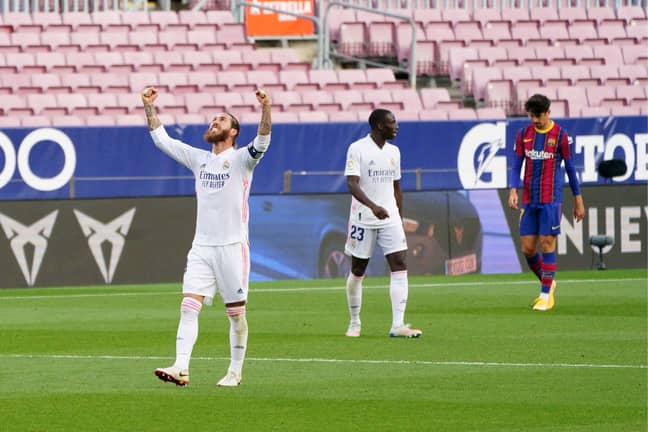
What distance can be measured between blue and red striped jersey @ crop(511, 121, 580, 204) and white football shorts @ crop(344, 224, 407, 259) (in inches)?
117

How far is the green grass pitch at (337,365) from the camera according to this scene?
9.91 m

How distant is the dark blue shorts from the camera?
57.9 feet

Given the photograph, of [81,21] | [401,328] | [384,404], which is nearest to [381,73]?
[81,21]

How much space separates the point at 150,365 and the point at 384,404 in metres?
3.01

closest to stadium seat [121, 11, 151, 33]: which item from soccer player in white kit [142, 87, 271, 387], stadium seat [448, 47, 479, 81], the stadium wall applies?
the stadium wall

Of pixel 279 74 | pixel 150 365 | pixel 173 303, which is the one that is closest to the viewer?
pixel 150 365

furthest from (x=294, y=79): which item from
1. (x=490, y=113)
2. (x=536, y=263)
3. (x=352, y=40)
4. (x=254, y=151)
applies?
(x=254, y=151)

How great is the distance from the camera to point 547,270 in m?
17.6

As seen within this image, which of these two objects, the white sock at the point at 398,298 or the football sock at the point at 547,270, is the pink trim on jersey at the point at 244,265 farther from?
the football sock at the point at 547,270

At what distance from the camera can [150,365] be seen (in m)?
12.8

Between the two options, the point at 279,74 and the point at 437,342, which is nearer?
the point at 437,342

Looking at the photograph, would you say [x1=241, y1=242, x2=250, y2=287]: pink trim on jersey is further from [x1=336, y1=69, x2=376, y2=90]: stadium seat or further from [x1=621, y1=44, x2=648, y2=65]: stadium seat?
[x1=621, y1=44, x2=648, y2=65]: stadium seat

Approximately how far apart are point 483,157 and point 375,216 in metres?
13.4

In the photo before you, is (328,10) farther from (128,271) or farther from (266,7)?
(128,271)
